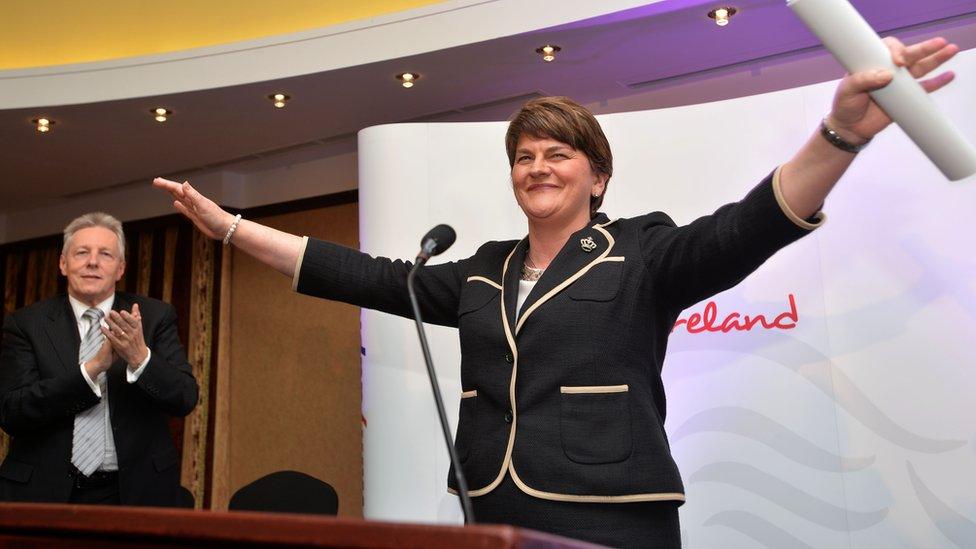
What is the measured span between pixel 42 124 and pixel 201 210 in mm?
3729

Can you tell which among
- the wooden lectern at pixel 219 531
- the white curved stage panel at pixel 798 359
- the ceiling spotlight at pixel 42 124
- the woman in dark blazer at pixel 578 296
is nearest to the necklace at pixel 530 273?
the woman in dark blazer at pixel 578 296

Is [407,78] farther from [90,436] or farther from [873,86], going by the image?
[873,86]

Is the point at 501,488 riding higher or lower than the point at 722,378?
lower

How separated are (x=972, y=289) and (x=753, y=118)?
36.2 inches

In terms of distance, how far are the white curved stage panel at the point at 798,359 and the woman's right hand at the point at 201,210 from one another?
1480 mm

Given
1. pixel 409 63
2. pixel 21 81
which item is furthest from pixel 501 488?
pixel 21 81

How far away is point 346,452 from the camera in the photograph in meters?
6.02

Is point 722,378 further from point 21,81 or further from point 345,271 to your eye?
point 21,81

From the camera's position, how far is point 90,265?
3.03 meters

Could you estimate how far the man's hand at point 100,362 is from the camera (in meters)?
2.75

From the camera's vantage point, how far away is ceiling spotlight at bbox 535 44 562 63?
4.48 meters

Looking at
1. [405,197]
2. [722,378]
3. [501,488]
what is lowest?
[501,488]

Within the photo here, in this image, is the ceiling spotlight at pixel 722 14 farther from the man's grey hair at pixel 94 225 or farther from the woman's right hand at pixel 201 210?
the woman's right hand at pixel 201 210

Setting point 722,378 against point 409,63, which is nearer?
point 722,378
